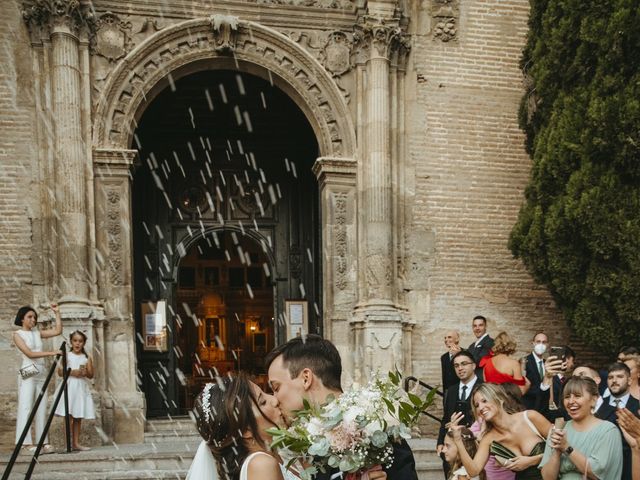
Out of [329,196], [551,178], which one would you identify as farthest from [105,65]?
[551,178]

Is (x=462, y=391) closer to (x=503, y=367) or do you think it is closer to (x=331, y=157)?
(x=503, y=367)

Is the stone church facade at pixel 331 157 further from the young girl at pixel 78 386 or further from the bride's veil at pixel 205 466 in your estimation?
the bride's veil at pixel 205 466

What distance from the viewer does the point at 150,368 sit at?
579 inches

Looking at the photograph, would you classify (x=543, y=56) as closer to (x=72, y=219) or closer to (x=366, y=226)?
(x=366, y=226)

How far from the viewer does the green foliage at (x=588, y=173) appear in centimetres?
1141

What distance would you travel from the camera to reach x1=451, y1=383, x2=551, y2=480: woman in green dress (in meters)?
5.35

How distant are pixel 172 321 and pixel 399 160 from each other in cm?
539

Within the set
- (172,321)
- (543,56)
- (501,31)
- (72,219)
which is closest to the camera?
(72,219)

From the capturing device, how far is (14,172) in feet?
39.5

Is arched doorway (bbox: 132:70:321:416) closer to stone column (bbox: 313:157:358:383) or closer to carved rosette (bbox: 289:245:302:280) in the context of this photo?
carved rosette (bbox: 289:245:302:280)

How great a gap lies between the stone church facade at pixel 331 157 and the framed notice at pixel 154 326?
0.83 feet

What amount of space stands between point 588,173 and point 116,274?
744 centimetres

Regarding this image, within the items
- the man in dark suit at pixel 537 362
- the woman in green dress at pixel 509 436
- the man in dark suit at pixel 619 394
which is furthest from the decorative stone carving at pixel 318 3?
the woman in green dress at pixel 509 436

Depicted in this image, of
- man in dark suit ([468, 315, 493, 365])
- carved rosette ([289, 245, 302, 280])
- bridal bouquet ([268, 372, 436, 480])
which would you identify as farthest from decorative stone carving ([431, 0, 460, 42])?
bridal bouquet ([268, 372, 436, 480])
